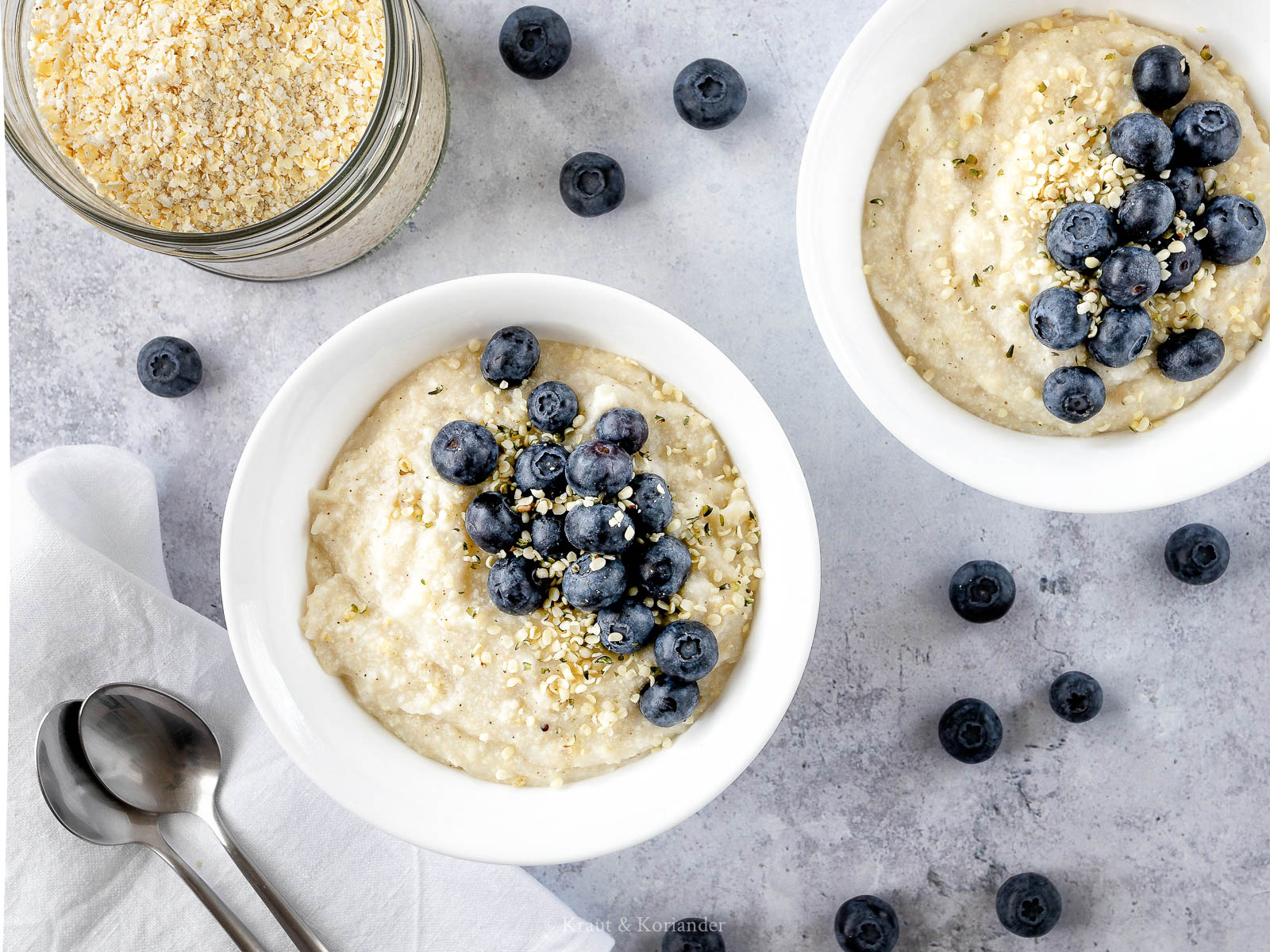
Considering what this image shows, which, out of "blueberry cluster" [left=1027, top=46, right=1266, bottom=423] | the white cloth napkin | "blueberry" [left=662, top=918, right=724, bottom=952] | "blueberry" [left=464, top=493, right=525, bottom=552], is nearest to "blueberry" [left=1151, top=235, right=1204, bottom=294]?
"blueberry cluster" [left=1027, top=46, right=1266, bottom=423]

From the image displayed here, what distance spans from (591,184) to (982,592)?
1393 millimetres

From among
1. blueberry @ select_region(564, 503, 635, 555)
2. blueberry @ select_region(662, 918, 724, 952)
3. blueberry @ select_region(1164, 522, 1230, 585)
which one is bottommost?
blueberry @ select_region(662, 918, 724, 952)

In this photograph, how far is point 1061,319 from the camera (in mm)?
1886

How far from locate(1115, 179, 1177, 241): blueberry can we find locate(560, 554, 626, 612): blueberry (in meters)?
1.19

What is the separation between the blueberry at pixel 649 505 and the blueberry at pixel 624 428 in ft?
0.23

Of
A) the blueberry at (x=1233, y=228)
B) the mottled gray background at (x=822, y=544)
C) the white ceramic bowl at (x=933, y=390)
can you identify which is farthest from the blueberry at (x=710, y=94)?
the blueberry at (x=1233, y=228)

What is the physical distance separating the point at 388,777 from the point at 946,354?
58.7 inches

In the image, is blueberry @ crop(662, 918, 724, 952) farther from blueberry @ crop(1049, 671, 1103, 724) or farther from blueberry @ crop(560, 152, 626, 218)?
blueberry @ crop(560, 152, 626, 218)

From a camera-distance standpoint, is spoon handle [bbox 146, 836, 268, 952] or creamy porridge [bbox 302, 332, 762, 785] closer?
creamy porridge [bbox 302, 332, 762, 785]

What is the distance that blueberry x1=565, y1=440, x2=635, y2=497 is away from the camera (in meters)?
1.81

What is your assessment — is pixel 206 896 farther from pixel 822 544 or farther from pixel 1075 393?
pixel 1075 393

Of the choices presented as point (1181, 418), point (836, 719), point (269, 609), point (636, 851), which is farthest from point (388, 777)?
point (1181, 418)

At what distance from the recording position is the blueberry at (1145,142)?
1.86 meters

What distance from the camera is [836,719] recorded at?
2516mm
